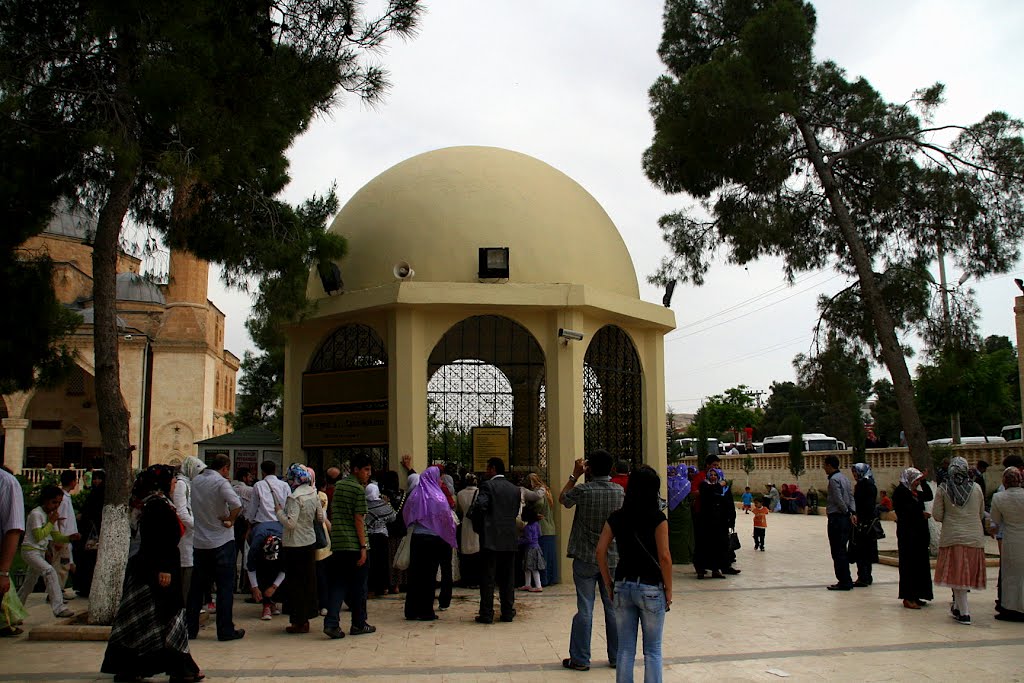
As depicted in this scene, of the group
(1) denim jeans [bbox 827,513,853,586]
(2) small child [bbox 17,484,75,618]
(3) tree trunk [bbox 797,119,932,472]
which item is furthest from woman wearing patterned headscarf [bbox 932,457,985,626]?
(2) small child [bbox 17,484,75,618]

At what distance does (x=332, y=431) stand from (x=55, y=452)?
32.2 meters

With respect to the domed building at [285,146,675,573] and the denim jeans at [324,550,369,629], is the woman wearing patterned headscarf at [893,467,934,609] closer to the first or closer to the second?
the domed building at [285,146,675,573]

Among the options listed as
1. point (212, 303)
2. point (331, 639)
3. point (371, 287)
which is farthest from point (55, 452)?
point (331, 639)

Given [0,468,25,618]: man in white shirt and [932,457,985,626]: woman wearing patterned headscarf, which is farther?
[932,457,985,626]: woman wearing patterned headscarf

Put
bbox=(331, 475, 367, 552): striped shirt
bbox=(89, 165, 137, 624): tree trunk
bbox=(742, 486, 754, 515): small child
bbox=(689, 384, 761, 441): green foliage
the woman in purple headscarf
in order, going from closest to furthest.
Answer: bbox=(331, 475, 367, 552): striped shirt, bbox=(89, 165, 137, 624): tree trunk, the woman in purple headscarf, bbox=(742, 486, 754, 515): small child, bbox=(689, 384, 761, 441): green foliage

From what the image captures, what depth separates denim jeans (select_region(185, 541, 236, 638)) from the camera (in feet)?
25.3

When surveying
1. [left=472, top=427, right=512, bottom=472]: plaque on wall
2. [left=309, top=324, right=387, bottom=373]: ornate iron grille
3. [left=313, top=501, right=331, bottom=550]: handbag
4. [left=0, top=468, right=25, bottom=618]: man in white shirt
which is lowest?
[left=313, top=501, right=331, bottom=550]: handbag

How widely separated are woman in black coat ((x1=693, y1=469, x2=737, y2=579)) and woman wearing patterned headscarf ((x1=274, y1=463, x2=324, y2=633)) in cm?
579

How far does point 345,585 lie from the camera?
26.2 ft

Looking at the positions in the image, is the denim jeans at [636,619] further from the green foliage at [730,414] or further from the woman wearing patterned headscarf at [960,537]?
the green foliage at [730,414]

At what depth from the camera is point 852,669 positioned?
260 inches

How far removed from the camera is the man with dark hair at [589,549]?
6410mm

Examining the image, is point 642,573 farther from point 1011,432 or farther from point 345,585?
point 1011,432

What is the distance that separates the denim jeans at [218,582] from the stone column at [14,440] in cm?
3283
